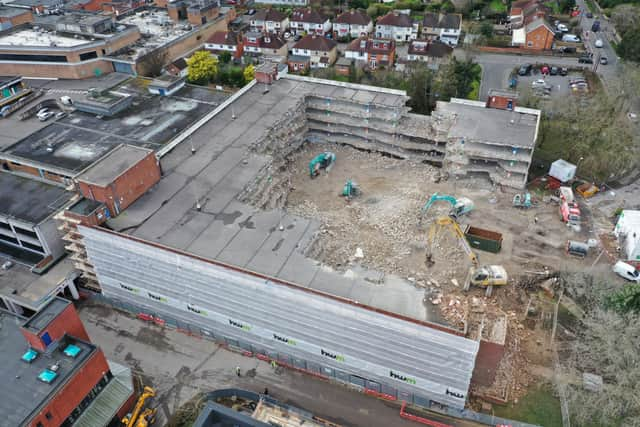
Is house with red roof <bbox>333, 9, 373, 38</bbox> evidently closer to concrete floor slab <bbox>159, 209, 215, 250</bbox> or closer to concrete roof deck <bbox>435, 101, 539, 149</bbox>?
concrete roof deck <bbox>435, 101, 539, 149</bbox>

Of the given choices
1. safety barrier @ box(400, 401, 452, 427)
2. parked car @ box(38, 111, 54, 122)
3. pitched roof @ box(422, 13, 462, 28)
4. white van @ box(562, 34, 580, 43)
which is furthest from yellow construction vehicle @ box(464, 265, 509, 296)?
white van @ box(562, 34, 580, 43)

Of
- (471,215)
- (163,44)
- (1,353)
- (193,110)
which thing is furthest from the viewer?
(163,44)

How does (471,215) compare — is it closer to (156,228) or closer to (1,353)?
(156,228)

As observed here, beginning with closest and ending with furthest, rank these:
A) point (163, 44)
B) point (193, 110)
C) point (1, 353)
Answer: point (1, 353) → point (193, 110) → point (163, 44)

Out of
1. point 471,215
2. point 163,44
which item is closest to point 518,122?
point 471,215

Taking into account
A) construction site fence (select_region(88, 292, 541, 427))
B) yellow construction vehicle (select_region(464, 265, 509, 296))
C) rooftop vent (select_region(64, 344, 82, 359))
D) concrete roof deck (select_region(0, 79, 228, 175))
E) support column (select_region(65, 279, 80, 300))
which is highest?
concrete roof deck (select_region(0, 79, 228, 175))
